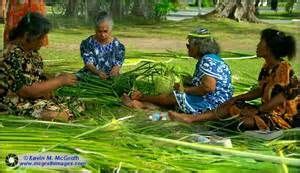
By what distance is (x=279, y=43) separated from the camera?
14.1ft

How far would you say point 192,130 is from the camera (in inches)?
166

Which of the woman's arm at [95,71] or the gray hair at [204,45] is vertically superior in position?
the gray hair at [204,45]

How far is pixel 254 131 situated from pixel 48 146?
4.67 feet

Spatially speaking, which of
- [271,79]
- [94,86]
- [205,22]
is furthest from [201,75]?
[205,22]

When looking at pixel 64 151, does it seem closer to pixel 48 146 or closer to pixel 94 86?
pixel 48 146

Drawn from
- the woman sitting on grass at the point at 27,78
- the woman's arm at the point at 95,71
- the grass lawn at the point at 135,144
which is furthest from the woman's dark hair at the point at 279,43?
the woman's arm at the point at 95,71

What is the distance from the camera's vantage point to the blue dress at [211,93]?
15.3 feet

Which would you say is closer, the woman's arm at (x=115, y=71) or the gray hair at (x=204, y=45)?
the gray hair at (x=204, y=45)

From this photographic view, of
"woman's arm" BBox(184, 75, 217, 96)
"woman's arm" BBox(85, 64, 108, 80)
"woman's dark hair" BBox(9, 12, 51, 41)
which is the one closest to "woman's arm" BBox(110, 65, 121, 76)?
"woman's arm" BBox(85, 64, 108, 80)

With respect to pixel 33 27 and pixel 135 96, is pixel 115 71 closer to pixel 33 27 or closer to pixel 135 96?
pixel 135 96

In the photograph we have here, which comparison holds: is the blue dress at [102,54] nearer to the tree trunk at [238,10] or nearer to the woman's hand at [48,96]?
the woman's hand at [48,96]

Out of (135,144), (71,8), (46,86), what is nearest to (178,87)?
(46,86)

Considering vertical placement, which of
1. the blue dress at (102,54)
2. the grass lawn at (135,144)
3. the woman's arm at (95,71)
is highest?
the blue dress at (102,54)

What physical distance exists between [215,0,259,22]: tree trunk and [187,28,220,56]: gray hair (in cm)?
1286
